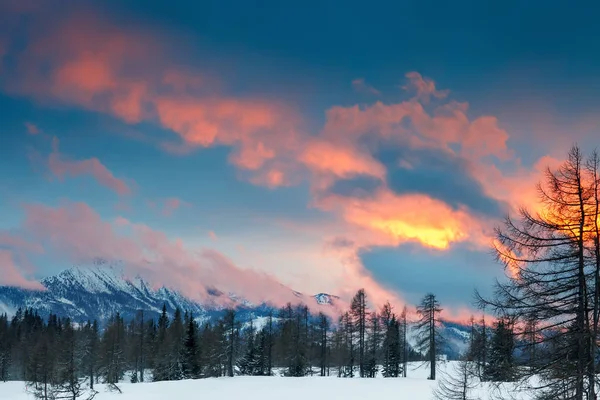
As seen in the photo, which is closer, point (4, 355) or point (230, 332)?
point (230, 332)

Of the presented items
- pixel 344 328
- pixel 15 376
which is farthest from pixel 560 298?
pixel 15 376

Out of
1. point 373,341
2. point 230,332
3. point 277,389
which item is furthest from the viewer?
point 373,341

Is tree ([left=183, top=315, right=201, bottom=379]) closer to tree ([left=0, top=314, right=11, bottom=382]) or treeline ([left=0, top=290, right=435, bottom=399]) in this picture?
treeline ([left=0, top=290, right=435, bottom=399])

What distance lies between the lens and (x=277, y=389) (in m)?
43.2

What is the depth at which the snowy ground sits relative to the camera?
37.8 m

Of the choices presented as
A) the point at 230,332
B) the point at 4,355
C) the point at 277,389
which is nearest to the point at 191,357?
the point at 230,332

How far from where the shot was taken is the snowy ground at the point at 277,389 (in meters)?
37.8

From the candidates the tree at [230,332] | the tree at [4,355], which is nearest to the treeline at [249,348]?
the tree at [230,332]

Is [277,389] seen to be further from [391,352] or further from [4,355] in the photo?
[4,355]

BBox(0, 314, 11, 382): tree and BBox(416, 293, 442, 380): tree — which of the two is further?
BBox(0, 314, 11, 382): tree

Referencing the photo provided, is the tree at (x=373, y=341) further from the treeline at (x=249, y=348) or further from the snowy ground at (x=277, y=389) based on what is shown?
the snowy ground at (x=277, y=389)

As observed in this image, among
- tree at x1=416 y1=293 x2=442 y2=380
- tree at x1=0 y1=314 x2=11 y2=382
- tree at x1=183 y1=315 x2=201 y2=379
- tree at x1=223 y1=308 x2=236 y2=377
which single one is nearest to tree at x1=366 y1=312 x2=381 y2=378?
tree at x1=416 y1=293 x2=442 y2=380

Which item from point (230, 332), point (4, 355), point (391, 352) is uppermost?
point (230, 332)

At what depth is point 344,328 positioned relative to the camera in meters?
68.4
